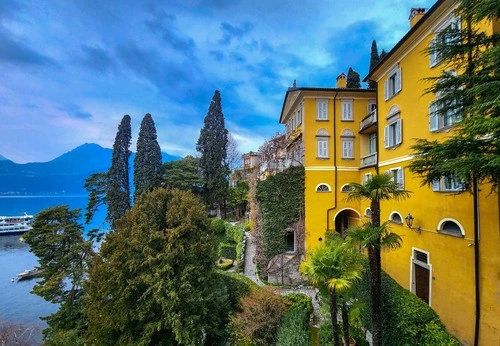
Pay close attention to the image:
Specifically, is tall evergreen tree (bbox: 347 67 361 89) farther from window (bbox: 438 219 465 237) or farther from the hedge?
the hedge

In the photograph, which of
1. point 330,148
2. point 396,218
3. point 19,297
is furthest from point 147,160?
point 396,218

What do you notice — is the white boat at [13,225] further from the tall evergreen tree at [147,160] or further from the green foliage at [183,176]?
the green foliage at [183,176]

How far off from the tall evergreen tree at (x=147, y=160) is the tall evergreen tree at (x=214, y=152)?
259 inches

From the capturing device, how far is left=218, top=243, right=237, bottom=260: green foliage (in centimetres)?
2689

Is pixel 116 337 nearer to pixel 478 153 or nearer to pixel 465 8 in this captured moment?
pixel 478 153

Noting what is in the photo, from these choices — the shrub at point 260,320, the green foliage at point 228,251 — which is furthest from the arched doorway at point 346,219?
the shrub at point 260,320

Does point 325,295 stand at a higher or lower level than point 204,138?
lower

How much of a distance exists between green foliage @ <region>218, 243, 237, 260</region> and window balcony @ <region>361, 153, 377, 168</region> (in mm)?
14876

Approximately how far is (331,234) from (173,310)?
1060cm

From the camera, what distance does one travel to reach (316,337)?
12.0 metres

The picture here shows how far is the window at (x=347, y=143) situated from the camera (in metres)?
21.1

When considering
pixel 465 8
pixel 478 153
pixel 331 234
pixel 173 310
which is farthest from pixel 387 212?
pixel 173 310

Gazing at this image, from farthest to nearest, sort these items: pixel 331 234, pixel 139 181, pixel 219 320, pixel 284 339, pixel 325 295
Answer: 1. pixel 139 181
2. pixel 331 234
3. pixel 219 320
4. pixel 284 339
5. pixel 325 295

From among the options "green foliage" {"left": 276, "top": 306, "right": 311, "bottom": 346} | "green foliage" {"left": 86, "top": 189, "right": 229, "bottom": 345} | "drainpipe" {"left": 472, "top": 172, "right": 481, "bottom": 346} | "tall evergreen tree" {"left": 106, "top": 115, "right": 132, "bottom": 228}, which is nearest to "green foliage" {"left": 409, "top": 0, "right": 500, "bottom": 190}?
"drainpipe" {"left": 472, "top": 172, "right": 481, "bottom": 346}
